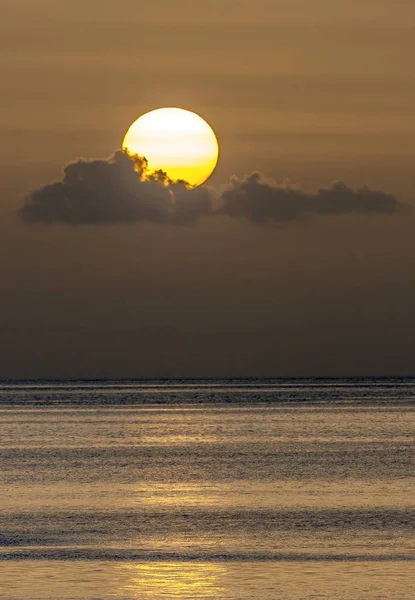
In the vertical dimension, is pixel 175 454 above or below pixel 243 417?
below

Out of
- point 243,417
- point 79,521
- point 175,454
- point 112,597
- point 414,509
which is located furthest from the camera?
point 243,417

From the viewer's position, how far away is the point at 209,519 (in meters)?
45.8

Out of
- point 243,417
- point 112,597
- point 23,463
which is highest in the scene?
point 243,417

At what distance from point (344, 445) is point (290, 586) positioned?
59.1m

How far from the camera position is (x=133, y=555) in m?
37.9

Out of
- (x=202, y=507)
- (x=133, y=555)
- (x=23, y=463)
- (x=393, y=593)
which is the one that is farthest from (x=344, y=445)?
(x=393, y=593)

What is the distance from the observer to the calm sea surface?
32812mm

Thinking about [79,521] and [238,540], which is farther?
[79,521]

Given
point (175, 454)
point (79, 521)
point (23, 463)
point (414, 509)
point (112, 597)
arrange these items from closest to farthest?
point (112, 597) → point (79, 521) → point (414, 509) → point (23, 463) → point (175, 454)

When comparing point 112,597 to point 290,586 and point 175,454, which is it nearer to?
point 290,586

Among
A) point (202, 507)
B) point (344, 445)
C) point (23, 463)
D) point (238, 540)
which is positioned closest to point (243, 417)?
point (344, 445)

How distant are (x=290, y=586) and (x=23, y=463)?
43.5 metres

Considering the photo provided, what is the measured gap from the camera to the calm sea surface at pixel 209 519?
32.8 metres

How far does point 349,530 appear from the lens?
42.2 meters
